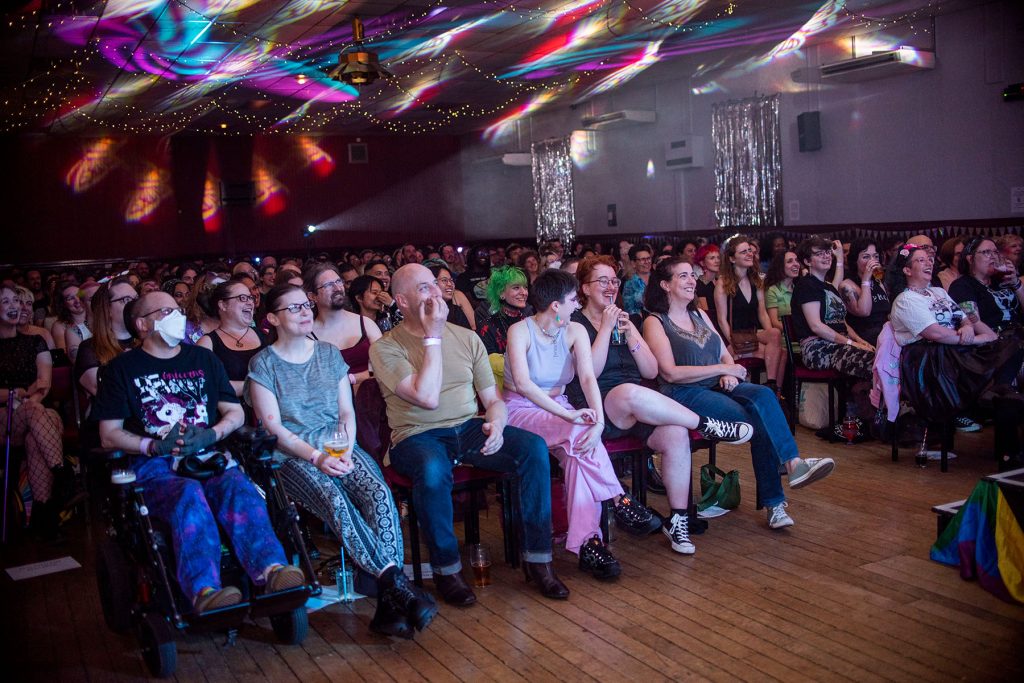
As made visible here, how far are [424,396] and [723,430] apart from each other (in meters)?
1.36

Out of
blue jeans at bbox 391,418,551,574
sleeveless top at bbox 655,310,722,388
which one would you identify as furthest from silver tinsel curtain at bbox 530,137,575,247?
blue jeans at bbox 391,418,551,574

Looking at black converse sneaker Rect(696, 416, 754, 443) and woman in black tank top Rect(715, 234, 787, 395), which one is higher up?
woman in black tank top Rect(715, 234, 787, 395)

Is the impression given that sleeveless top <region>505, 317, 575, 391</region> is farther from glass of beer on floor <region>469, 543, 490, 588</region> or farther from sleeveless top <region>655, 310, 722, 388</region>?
glass of beer on floor <region>469, 543, 490, 588</region>

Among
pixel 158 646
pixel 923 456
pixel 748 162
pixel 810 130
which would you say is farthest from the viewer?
pixel 748 162

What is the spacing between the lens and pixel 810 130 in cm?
1084

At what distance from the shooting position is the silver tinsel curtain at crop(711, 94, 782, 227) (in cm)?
1153

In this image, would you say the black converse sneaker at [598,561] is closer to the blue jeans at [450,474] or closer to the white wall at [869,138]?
the blue jeans at [450,474]

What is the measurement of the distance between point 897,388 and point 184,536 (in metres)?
3.86

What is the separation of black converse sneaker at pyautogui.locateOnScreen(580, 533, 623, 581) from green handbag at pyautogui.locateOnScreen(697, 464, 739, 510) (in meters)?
0.83

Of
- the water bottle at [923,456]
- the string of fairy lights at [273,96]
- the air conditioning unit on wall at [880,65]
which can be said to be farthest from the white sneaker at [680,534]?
the air conditioning unit on wall at [880,65]

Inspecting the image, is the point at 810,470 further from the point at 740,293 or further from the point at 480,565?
the point at 740,293

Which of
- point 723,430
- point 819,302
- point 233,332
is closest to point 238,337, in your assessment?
point 233,332

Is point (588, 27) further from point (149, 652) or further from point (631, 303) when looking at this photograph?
point (149, 652)

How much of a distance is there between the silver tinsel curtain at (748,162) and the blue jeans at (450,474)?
29.1ft
